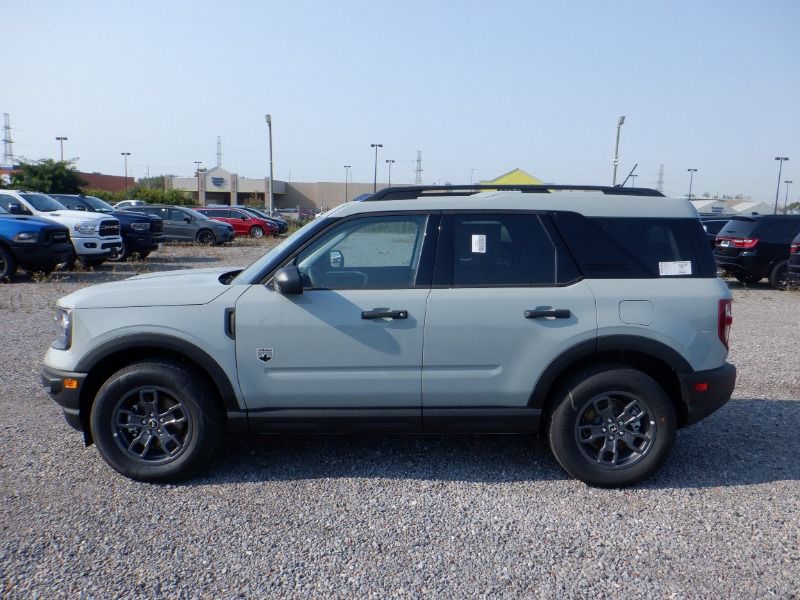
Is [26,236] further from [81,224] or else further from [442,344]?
[442,344]

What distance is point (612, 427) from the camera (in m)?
4.42

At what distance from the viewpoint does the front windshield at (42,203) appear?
53.3ft

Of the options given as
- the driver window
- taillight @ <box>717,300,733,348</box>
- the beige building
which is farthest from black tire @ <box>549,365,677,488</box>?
the beige building

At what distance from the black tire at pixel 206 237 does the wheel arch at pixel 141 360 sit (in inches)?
898

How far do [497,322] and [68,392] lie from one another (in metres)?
2.73

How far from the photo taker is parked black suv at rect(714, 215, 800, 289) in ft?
50.3

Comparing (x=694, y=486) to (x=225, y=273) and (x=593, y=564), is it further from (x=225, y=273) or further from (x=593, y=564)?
(x=225, y=273)

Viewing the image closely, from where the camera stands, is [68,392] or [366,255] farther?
[366,255]

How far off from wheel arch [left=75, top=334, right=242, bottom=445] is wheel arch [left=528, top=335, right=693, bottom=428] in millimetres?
1959

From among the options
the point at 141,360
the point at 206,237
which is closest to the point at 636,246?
the point at 141,360

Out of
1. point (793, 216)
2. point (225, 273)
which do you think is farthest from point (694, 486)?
point (793, 216)

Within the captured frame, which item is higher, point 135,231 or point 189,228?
point 135,231

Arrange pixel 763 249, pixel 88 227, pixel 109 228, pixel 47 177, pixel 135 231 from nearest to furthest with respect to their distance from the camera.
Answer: pixel 763 249
pixel 88 227
pixel 109 228
pixel 135 231
pixel 47 177

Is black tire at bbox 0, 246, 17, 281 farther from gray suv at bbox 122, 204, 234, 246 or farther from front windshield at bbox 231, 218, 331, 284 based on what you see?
gray suv at bbox 122, 204, 234, 246
